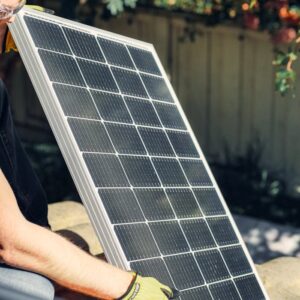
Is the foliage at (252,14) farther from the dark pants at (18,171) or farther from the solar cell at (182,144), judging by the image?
the dark pants at (18,171)

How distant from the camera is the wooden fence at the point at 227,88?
32.6ft

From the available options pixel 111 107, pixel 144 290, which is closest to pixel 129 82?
pixel 111 107

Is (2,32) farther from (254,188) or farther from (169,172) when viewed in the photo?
(254,188)

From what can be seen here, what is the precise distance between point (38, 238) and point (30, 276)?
0.86ft

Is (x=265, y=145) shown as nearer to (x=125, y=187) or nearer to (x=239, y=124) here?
(x=239, y=124)

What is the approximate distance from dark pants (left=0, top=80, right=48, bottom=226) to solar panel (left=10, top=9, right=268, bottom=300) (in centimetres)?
22

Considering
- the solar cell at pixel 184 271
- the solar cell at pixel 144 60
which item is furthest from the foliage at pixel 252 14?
the solar cell at pixel 184 271

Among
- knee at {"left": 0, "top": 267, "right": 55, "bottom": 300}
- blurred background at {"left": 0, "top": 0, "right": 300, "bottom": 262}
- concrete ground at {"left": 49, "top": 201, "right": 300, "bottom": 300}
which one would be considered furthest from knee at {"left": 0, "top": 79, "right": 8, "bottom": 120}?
blurred background at {"left": 0, "top": 0, "right": 300, "bottom": 262}

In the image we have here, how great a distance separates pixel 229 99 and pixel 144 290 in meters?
6.27

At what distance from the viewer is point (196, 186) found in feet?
17.2

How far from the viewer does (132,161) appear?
15.9 ft

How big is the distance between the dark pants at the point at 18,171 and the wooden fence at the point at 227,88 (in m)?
5.26

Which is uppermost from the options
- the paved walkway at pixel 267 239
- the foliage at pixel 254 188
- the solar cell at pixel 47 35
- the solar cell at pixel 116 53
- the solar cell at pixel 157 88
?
the solar cell at pixel 47 35

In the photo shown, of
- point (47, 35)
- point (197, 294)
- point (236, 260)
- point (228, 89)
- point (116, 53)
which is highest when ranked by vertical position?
point (47, 35)
